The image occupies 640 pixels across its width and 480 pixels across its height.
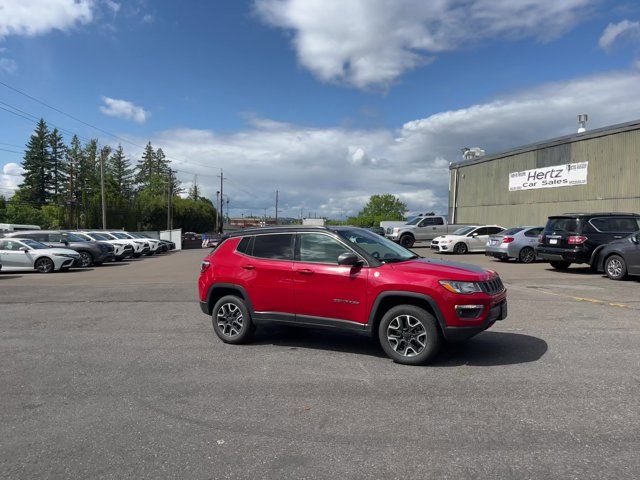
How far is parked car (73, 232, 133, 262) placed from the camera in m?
27.3

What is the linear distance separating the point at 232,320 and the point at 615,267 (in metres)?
11.6

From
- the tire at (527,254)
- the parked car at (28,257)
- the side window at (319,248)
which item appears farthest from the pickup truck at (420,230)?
the side window at (319,248)

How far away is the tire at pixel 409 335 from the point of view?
5.51 metres

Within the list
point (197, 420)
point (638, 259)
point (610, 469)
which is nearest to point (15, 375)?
point (197, 420)

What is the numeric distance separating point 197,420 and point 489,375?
3.08 meters

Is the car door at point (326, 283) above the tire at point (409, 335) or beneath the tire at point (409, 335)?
above

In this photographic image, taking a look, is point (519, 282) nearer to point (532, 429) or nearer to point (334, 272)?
point (334, 272)

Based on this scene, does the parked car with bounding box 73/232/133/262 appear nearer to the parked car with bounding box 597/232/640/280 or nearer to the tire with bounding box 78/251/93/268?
the tire with bounding box 78/251/93/268

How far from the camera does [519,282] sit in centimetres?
1348

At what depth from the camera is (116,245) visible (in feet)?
91.2

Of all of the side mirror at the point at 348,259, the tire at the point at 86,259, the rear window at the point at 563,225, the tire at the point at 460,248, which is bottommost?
the tire at the point at 86,259

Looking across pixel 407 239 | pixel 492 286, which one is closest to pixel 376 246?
pixel 492 286

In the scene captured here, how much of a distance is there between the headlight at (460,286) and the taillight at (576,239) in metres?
11.3

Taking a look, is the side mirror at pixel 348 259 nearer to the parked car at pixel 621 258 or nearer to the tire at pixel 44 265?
the parked car at pixel 621 258
